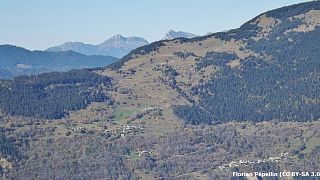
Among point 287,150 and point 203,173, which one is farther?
point 287,150

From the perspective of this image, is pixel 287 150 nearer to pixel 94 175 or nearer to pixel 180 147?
pixel 180 147

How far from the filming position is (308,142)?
656ft

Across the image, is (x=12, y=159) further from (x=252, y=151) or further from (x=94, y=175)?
(x=252, y=151)

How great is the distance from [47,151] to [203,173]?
155ft

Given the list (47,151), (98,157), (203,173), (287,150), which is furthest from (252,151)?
(47,151)

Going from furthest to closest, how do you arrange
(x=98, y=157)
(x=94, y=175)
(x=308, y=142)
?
(x=308, y=142) < (x=98, y=157) < (x=94, y=175)

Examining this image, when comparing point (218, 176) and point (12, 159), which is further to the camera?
point (12, 159)

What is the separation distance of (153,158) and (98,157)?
612 inches

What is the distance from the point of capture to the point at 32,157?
189625 mm

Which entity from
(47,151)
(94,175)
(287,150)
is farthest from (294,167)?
(47,151)

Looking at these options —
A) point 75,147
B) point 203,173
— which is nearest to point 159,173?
point 203,173

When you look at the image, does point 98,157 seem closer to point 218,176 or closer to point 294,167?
point 218,176

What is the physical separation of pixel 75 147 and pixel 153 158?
2388 cm

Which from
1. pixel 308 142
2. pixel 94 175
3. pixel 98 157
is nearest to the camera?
pixel 94 175
